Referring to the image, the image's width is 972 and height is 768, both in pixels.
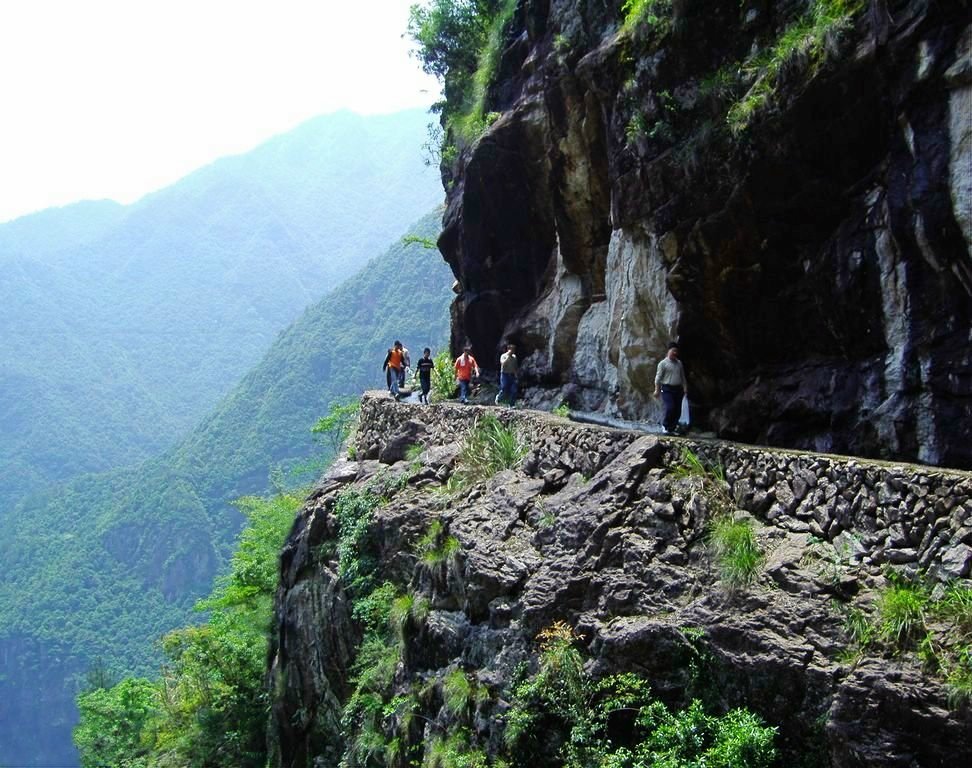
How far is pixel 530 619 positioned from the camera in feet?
30.3

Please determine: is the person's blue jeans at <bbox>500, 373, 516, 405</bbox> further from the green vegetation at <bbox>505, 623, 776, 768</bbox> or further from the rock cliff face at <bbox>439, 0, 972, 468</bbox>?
the green vegetation at <bbox>505, 623, 776, 768</bbox>

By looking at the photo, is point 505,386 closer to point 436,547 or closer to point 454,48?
Answer: point 436,547

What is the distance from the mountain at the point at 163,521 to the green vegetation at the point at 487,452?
73.6 meters

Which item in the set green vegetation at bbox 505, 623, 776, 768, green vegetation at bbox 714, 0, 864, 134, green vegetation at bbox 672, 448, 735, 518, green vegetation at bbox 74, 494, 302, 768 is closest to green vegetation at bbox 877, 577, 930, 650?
green vegetation at bbox 505, 623, 776, 768

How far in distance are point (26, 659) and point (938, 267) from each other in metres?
104

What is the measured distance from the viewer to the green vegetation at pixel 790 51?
36.2ft

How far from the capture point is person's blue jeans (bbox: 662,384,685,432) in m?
12.7

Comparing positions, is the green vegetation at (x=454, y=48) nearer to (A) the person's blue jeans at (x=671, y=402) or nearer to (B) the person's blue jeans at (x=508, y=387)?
(B) the person's blue jeans at (x=508, y=387)

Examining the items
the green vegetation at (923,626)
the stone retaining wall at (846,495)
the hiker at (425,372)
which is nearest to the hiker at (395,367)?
the hiker at (425,372)

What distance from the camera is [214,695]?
2180 cm

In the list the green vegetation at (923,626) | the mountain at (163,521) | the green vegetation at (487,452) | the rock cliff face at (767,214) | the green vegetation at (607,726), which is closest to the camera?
the green vegetation at (923,626)

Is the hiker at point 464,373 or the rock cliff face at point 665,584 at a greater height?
the hiker at point 464,373

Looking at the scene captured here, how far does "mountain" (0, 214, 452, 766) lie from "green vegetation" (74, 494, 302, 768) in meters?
52.1

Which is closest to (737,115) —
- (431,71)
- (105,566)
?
(431,71)
